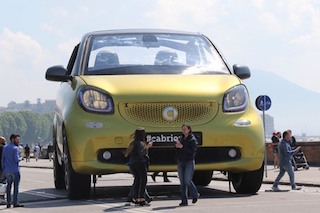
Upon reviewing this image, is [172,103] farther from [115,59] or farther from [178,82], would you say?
[115,59]

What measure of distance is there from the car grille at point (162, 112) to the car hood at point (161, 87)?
3.5 inches

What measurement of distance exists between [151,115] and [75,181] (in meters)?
1.64

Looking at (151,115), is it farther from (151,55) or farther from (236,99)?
(151,55)

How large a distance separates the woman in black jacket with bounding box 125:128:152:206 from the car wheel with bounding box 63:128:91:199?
80 cm

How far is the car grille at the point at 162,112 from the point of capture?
12.0 metres

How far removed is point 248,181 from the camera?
13.4 metres

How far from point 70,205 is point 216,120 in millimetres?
2495

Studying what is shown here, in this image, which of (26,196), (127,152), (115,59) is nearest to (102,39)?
(115,59)

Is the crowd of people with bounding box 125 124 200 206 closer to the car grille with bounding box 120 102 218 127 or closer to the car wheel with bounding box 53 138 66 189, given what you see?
the car grille with bounding box 120 102 218 127

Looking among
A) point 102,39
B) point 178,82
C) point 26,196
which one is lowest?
point 26,196

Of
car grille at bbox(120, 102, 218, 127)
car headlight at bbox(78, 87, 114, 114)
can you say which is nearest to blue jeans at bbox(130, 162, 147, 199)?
car grille at bbox(120, 102, 218, 127)

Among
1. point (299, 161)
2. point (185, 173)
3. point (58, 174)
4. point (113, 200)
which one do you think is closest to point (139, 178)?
point (185, 173)

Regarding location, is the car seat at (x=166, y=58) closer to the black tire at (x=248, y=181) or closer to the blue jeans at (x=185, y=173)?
the blue jeans at (x=185, y=173)

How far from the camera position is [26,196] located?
1575 centimetres
